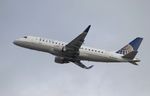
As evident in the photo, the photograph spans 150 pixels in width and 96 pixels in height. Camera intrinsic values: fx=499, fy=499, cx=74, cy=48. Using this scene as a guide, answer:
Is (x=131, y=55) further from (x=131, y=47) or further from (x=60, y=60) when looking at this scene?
(x=60, y=60)

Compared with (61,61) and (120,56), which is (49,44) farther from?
(120,56)

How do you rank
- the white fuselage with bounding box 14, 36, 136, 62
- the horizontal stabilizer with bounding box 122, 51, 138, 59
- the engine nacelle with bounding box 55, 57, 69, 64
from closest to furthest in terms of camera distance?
the horizontal stabilizer with bounding box 122, 51, 138, 59, the white fuselage with bounding box 14, 36, 136, 62, the engine nacelle with bounding box 55, 57, 69, 64

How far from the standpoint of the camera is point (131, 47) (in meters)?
132

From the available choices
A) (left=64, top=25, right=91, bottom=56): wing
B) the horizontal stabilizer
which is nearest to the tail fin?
the horizontal stabilizer

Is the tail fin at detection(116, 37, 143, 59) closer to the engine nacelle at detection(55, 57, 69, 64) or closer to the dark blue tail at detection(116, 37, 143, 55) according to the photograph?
the dark blue tail at detection(116, 37, 143, 55)

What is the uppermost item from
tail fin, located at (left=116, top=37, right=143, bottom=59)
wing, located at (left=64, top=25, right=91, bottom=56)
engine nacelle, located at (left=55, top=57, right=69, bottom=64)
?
wing, located at (left=64, top=25, right=91, bottom=56)

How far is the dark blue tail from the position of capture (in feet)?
429

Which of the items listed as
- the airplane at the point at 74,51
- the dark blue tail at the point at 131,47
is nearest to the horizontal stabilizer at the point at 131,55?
the airplane at the point at 74,51

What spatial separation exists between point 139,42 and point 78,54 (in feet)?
59.9

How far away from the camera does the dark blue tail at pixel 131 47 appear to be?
131 metres

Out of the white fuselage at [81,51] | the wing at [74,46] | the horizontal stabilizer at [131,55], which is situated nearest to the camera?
the wing at [74,46]

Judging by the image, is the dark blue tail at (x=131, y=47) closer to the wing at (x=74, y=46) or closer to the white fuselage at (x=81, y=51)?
the white fuselage at (x=81, y=51)

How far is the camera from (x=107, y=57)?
124625 millimetres

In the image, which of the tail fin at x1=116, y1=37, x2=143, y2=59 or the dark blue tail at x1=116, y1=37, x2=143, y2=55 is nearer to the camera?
the tail fin at x1=116, y1=37, x2=143, y2=59
